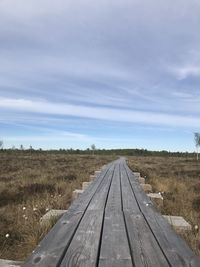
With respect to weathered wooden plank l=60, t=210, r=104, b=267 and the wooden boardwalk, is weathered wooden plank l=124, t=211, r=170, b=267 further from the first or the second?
weathered wooden plank l=60, t=210, r=104, b=267

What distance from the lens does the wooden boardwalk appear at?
2.57 metres

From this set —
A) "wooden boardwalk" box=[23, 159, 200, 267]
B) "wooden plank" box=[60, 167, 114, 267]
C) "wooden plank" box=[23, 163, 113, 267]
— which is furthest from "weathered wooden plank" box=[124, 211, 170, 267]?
"wooden plank" box=[23, 163, 113, 267]

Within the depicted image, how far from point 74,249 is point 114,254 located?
371mm

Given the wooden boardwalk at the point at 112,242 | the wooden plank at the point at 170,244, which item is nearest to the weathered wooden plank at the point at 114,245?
the wooden boardwalk at the point at 112,242

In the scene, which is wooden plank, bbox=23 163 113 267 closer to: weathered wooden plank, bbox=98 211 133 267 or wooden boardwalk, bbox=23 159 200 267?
wooden boardwalk, bbox=23 159 200 267

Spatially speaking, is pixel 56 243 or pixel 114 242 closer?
pixel 56 243

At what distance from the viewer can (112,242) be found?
3107 millimetres

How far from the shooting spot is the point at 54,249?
9.22 ft

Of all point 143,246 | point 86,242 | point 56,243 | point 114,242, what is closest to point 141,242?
point 143,246

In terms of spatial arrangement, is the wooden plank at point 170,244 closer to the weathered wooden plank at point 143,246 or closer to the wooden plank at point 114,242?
the weathered wooden plank at point 143,246

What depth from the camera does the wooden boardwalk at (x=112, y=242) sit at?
2574mm

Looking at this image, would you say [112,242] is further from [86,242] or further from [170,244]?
[170,244]

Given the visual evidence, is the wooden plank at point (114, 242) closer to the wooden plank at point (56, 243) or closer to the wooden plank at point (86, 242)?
the wooden plank at point (86, 242)

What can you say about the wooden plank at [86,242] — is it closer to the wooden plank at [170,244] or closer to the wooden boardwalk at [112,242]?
the wooden boardwalk at [112,242]
